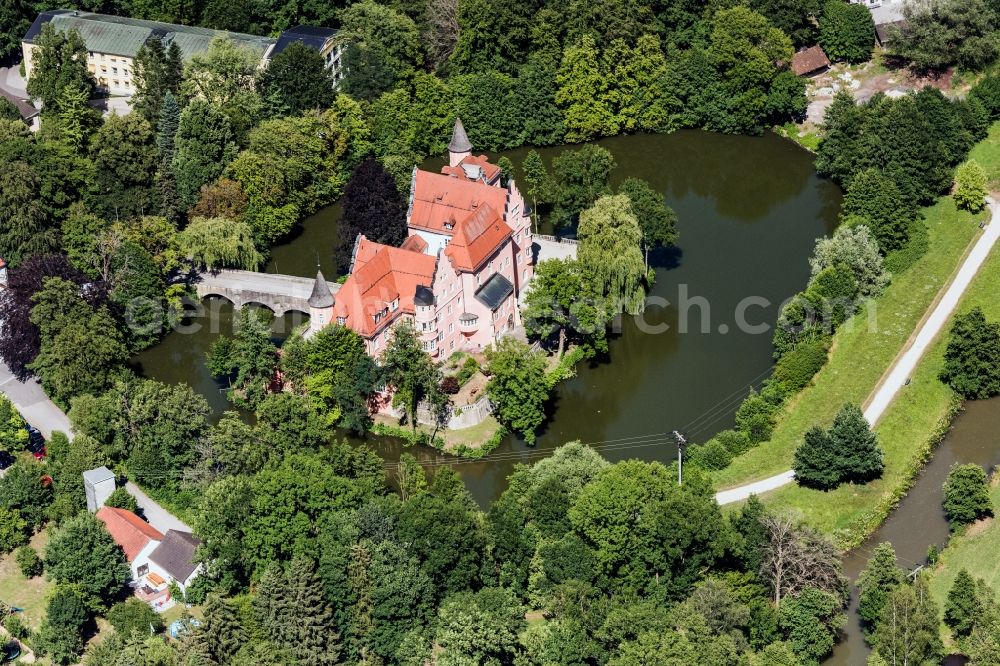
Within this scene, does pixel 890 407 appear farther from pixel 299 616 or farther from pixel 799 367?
pixel 299 616

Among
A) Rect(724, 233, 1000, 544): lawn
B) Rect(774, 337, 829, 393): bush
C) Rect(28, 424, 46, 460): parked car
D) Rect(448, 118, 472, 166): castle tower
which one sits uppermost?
Rect(448, 118, 472, 166): castle tower

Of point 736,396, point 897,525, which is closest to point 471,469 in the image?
point 736,396

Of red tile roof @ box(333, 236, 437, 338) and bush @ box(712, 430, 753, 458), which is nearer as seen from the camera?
bush @ box(712, 430, 753, 458)

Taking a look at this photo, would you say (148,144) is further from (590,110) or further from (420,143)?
(590,110)

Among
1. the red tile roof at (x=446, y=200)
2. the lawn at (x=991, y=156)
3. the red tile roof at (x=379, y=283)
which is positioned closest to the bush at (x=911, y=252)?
the lawn at (x=991, y=156)

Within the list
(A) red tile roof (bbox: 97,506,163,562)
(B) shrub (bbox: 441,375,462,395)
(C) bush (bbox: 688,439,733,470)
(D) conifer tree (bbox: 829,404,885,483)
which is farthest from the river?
(A) red tile roof (bbox: 97,506,163,562)

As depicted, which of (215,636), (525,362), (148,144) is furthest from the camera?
(148,144)

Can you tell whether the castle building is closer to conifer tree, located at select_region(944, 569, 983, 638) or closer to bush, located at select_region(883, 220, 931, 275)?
bush, located at select_region(883, 220, 931, 275)
